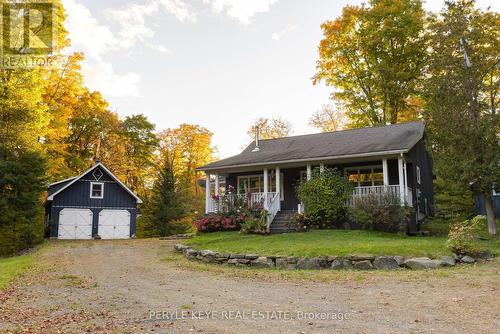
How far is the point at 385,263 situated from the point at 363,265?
565 millimetres

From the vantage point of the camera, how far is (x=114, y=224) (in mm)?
27391

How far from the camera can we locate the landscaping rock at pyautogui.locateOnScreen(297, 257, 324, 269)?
11227 mm

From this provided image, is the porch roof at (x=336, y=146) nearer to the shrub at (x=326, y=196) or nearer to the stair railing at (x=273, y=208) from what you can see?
the shrub at (x=326, y=196)

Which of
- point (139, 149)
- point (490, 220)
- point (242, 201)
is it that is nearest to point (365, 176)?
point (490, 220)

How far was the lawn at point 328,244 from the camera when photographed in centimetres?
1148

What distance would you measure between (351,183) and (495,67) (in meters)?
7.53

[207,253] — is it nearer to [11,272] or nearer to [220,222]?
[11,272]

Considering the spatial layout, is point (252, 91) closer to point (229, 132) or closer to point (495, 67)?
point (495, 67)

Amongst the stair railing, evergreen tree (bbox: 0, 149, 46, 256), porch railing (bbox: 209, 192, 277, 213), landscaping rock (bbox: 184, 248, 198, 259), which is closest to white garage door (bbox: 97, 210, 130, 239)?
evergreen tree (bbox: 0, 149, 46, 256)

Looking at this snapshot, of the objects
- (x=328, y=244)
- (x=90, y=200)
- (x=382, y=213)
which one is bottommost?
(x=328, y=244)

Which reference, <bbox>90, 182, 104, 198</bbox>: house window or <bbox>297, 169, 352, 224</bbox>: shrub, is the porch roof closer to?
<bbox>297, 169, 352, 224</bbox>: shrub

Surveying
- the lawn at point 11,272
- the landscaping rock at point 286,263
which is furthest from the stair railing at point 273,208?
the lawn at point 11,272

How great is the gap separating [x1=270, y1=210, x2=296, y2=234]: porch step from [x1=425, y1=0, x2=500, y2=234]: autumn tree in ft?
22.0

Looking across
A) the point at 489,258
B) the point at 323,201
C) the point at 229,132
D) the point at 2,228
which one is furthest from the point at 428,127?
the point at 229,132
